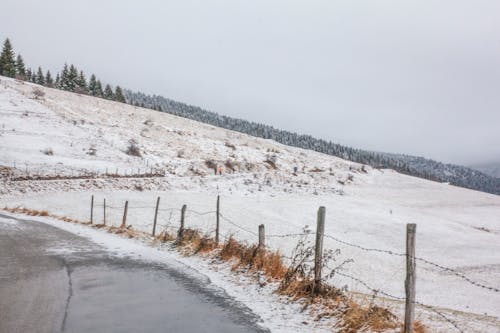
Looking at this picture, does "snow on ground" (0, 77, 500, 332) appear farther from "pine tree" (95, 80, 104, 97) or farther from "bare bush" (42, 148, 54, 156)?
"pine tree" (95, 80, 104, 97)

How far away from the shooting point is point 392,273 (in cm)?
2134

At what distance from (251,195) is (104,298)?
123 feet

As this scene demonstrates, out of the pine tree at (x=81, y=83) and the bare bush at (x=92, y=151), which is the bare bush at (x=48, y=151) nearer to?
the bare bush at (x=92, y=151)

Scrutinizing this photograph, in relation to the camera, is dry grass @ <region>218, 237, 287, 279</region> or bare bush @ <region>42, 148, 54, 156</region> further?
bare bush @ <region>42, 148, 54, 156</region>

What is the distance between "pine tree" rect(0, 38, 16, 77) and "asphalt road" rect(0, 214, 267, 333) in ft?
286

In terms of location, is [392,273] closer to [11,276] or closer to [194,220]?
[194,220]

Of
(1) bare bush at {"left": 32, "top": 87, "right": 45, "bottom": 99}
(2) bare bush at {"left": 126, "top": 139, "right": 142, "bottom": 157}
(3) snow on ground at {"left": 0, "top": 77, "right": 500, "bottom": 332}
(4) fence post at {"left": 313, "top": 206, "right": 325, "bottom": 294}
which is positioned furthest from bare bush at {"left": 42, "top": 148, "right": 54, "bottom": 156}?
(4) fence post at {"left": 313, "top": 206, "right": 325, "bottom": 294}

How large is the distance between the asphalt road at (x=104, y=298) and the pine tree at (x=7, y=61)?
286ft

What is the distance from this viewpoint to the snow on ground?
874 inches

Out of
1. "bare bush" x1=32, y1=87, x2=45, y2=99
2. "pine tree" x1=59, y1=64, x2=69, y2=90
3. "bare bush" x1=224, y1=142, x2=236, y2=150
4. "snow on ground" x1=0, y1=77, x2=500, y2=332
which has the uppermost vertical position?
"pine tree" x1=59, y1=64, x2=69, y2=90

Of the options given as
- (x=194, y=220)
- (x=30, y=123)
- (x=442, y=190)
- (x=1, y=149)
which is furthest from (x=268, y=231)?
(x=442, y=190)

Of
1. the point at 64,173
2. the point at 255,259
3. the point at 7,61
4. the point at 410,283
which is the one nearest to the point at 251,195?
the point at 64,173

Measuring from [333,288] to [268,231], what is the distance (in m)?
20.4

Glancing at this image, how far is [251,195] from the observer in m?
44.8
